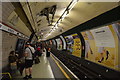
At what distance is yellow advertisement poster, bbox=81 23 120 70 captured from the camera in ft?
14.2

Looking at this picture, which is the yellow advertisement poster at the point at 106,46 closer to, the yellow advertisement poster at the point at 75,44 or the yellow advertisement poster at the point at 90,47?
the yellow advertisement poster at the point at 90,47

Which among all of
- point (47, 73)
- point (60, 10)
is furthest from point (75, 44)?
point (47, 73)

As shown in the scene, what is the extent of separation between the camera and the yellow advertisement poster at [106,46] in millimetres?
4336

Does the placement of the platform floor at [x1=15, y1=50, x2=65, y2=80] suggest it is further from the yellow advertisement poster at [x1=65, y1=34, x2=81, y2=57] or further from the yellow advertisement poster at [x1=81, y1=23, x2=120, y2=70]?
the yellow advertisement poster at [x1=65, y1=34, x2=81, y2=57]

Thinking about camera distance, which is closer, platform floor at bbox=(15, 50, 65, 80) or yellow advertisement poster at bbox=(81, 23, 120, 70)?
yellow advertisement poster at bbox=(81, 23, 120, 70)

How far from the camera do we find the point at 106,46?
16.5 feet

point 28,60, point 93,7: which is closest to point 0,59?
point 28,60

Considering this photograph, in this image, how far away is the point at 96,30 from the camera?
18.2 feet

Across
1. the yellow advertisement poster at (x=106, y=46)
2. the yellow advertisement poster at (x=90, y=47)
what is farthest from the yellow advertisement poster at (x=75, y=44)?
the yellow advertisement poster at (x=106, y=46)

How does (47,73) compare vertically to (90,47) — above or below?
below

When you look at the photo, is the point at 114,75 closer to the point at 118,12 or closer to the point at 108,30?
the point at 108,30

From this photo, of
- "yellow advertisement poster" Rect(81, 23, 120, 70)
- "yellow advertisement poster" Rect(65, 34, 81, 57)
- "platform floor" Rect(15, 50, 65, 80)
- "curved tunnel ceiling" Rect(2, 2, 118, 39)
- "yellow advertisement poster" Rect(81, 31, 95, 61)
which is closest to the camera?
"curved tunnel ceiling" Rect(2, 2, 118, 39)

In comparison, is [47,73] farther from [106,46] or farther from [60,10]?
[60,10]

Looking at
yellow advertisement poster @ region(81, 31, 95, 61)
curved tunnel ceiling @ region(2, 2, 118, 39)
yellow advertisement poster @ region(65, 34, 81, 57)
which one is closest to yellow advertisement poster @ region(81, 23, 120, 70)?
yellow advertisement poster @ region(81, 31, 95, 61)
